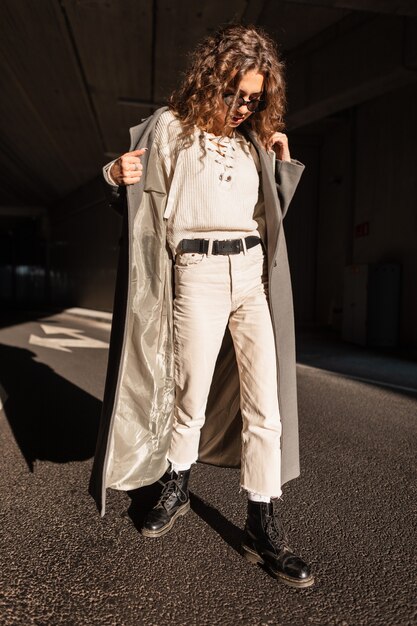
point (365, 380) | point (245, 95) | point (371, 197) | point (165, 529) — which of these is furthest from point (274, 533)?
point (371, 197)

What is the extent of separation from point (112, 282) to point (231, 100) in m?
16.2

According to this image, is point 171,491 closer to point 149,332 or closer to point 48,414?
point 149,332

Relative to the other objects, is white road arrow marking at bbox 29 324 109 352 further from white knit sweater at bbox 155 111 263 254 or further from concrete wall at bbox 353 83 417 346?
white knit sweater at bbox 155 111 263 254

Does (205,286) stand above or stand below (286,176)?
below

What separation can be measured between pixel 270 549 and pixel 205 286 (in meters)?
1.05

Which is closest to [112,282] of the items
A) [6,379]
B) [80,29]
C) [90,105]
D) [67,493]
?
[90,105]

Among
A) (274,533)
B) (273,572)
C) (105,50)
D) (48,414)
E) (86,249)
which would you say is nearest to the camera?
(273,572)

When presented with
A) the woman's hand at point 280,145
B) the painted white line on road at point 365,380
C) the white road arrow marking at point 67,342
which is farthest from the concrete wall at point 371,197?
the woman's hand at point 280,145

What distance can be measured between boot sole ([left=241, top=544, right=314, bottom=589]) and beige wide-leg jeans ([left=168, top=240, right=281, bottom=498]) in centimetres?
23

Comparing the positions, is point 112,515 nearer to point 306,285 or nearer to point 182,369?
A: point 182,369

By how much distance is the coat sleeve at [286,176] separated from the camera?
2.16 m

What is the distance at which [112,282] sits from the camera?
17828 mm

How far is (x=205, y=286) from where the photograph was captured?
6.61ft

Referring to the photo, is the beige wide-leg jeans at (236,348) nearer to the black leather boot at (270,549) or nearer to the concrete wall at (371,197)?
the black leather boot at (270,549)
